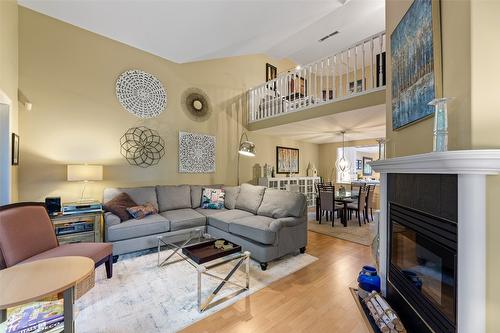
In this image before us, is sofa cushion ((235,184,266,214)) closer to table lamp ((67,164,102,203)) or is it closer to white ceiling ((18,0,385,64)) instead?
table lamp ((67,164,102,203))

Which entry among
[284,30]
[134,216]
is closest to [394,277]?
[134,216]

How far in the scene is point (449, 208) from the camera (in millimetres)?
1093

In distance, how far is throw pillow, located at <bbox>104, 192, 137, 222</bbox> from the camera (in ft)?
10.5

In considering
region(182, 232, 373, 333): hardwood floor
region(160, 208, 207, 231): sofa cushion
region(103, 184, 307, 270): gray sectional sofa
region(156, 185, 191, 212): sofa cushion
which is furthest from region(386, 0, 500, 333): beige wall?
region(156, 185, 191, 212): sofa cushion

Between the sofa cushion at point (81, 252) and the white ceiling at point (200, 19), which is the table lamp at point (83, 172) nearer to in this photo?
the sofa cushion at point (81, 252)

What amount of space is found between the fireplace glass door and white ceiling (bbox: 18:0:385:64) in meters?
3.24

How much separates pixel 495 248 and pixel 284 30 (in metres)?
4.35

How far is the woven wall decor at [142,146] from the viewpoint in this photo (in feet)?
12.9

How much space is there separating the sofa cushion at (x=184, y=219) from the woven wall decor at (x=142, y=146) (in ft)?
3.74

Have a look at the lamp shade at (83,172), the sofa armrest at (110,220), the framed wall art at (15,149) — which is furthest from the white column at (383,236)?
the framed wall art at (15,149)

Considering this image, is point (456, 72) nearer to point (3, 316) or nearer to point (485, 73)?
point (485, 73)

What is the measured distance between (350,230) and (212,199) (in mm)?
2943

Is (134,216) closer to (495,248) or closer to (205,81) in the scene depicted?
(205,81)

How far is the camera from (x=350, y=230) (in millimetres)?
4461
